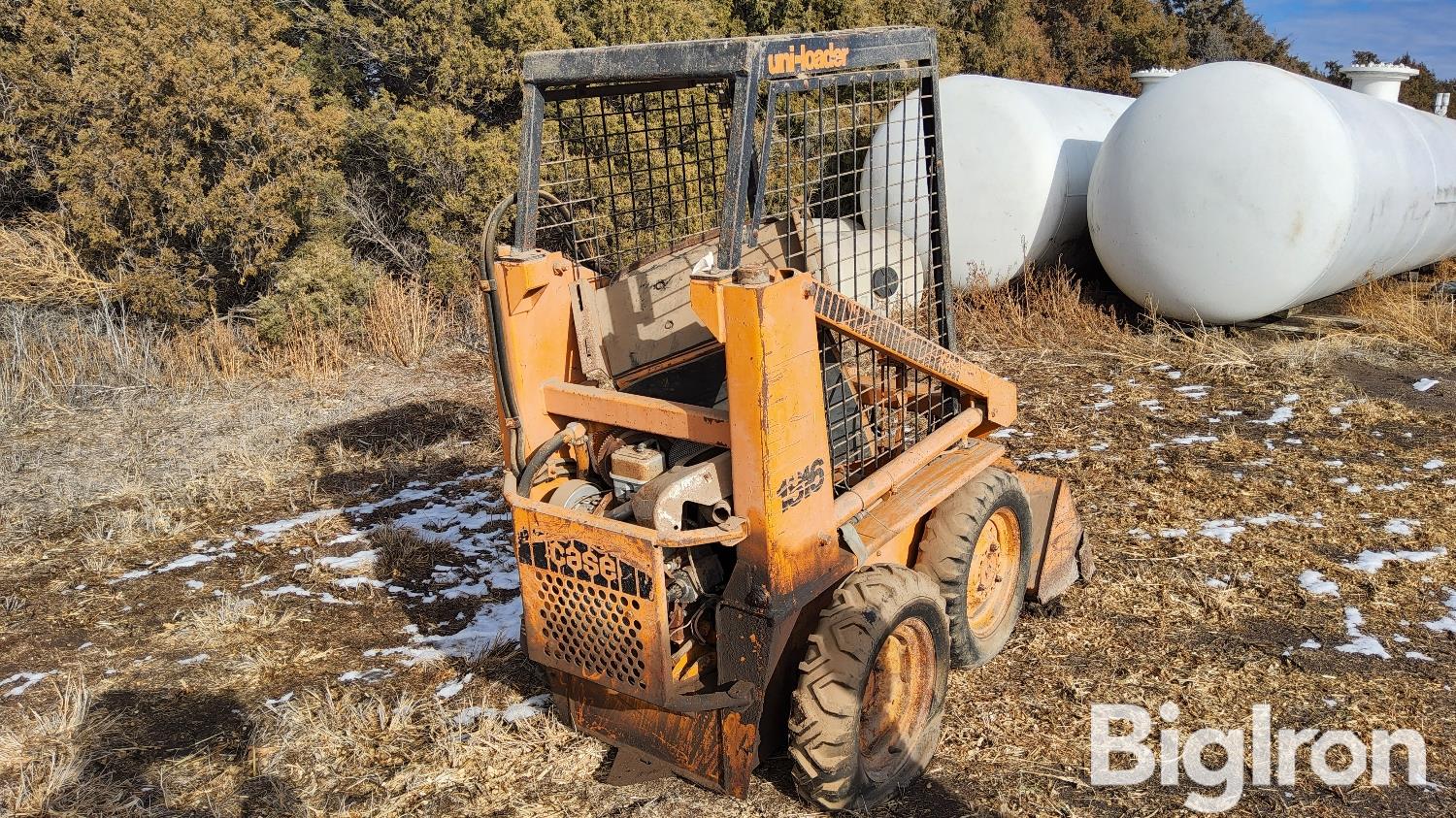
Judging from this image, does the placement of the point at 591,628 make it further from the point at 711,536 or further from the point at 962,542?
the point at 962,542

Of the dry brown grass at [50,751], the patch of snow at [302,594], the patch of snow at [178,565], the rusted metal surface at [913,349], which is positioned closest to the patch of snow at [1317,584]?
the rusted metal surface at [913,349]

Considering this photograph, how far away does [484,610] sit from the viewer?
483 centimetres

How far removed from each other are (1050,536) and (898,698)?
130 centimetres

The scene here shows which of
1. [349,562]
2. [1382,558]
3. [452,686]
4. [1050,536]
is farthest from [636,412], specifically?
[1382,558]

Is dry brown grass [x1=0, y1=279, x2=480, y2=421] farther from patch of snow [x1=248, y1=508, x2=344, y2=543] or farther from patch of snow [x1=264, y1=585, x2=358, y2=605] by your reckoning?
patch of snow [x1=264, y1=585, x2=358, y2=605]

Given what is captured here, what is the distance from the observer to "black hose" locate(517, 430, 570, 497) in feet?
11.2

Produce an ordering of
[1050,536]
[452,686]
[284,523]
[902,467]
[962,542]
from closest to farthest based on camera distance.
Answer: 1. [902,467]
2. [962,542]
3. [452,686]
4. [1050,536]
5. [284,523]

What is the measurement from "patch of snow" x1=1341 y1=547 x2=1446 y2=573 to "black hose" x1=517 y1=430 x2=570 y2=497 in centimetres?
370

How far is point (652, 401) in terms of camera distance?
10.9ft

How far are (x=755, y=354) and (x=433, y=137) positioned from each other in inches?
293

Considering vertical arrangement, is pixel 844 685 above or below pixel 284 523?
above

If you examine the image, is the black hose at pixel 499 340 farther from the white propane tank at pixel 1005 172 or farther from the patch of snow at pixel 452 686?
the white propane tank at pixel 1005 172

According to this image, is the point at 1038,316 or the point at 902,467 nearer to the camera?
the point at 902,467

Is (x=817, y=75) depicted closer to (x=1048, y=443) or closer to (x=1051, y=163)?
(x=1048, y=443)
